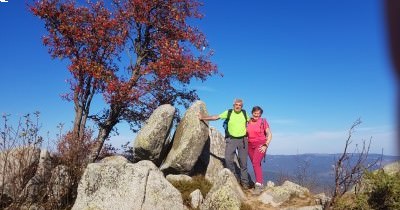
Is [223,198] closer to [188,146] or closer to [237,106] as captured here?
[188,146]

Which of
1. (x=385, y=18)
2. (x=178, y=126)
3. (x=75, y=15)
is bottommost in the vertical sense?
(x=385, y=18)

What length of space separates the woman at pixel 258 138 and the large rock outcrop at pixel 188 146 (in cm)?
204

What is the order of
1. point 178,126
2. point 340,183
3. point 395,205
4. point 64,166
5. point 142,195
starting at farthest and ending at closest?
point 178,126 → point 64,166 → point 142,195 → point 340,183 → point 395,205

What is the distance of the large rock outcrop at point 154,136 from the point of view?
59.0 ft

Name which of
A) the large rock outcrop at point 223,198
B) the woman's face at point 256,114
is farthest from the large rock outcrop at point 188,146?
the large rock outcrop at point 223,198

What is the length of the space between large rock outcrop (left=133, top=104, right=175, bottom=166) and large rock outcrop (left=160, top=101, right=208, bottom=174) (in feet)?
1.98

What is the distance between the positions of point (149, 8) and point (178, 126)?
5.79 m

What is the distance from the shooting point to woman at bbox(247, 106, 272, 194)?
17198 mm

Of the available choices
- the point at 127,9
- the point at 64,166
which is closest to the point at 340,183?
the point at 64,166

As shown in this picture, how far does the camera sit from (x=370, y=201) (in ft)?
41.6

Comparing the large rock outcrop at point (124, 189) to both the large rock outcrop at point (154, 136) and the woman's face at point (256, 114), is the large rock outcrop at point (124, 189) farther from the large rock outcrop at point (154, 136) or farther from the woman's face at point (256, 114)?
the woman's face at point (256, 114)

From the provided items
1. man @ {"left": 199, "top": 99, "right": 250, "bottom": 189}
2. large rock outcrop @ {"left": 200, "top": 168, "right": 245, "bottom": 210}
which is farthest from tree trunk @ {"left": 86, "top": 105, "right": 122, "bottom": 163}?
large rock outcrop @ {"left": 200, "top": 168, "right": 245, "bottom": 210}

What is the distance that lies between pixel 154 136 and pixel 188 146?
147 cm

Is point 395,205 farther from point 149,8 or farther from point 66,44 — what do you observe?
point 66,44
